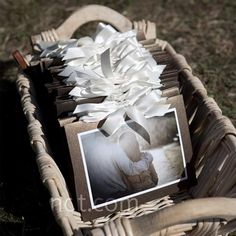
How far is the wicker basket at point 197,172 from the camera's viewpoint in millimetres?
719

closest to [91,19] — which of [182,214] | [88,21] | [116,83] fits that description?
[88,21]

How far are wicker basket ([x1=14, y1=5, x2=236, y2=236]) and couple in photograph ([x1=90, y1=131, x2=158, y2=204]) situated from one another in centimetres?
5

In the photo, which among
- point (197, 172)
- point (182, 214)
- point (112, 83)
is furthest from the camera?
point (197, 172)

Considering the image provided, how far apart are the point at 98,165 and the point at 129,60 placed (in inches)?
8.6

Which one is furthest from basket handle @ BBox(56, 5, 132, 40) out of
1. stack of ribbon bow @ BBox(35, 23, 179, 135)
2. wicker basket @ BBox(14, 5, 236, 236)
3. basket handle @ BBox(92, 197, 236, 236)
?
basket handle @ BBox(92, 197, 236, 236)

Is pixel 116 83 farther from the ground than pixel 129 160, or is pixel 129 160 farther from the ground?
pixel 116 83

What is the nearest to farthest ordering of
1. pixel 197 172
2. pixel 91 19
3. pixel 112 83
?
1. pixel 112 83
2. pixel 197 172
3. pixel 91 19

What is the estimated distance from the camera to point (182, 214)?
0.71 metres

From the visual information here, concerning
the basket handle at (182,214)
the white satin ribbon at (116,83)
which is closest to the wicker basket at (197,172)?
the basket handle at (182,214)

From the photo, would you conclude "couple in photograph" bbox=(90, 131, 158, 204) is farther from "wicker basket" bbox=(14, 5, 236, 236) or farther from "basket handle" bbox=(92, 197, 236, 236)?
"basket handle" bbox=(92, 197, 236, 236)

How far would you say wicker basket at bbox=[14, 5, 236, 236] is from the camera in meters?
0.72

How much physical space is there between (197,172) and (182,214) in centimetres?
42

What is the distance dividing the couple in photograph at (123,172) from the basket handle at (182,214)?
0.29m

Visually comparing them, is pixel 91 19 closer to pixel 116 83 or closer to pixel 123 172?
pixel 116 83
